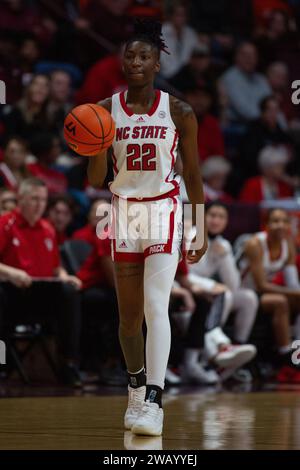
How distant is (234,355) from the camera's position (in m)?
9.54

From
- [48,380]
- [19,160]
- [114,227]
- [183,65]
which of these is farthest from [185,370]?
[183,65]

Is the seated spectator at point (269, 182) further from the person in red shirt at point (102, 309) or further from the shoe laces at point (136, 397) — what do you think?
the shoe laces at point (136, 397)

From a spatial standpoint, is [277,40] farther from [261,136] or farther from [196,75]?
[261,136]

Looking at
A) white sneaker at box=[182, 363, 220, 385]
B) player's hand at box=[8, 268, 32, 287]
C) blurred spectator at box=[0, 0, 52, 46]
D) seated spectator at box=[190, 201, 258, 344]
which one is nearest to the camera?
player's hand at box=[8, 268, 32, 287]

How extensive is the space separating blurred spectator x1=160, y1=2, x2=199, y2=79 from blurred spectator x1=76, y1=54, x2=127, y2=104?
1.09m

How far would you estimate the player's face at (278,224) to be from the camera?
34.9 feet

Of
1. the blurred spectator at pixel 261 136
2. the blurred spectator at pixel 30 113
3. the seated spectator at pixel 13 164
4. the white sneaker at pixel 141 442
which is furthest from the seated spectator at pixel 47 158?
the white sneaker at pixel 141 442

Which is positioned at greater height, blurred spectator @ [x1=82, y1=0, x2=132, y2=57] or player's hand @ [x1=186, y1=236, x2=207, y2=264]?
blurred spectator @ [x1=82, y1=0, x2=132, y2=57]

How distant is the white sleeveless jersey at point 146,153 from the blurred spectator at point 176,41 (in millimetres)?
8322

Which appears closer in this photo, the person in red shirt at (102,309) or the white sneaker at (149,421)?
the white sneaker at (149,421)

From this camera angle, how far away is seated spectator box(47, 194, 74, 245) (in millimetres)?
9844

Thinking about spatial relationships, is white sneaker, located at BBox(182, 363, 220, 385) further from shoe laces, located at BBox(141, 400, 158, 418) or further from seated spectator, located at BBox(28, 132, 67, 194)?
shoe laces, located at BBox(141, 400, 158, 418)

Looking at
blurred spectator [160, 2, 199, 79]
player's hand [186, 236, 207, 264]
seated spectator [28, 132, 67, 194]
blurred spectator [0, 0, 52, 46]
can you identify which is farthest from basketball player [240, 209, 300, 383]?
player's hand [186, 236, 207, 264]
